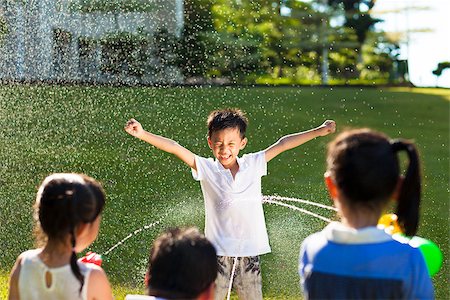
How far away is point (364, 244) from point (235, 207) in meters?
1.58

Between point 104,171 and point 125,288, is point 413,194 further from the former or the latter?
point 104,171

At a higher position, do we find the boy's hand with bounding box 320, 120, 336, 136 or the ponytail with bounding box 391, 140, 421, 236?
the boy's hand with bounding box 320, 120, 336, 136

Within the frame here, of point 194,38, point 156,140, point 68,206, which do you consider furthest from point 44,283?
point 194,38

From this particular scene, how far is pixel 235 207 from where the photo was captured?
3.82 metres

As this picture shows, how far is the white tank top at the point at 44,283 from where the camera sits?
101 inches

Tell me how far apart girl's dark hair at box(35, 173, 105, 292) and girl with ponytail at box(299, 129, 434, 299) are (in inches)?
25.2

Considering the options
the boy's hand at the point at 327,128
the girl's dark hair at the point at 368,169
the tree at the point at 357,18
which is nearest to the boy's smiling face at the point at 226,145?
the boy's hand at the point at 327,128

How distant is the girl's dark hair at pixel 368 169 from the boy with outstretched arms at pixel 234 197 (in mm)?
1426

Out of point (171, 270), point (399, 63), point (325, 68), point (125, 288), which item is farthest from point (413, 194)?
point (399, 63)

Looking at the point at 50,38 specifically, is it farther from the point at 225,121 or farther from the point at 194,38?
the point at 225,121

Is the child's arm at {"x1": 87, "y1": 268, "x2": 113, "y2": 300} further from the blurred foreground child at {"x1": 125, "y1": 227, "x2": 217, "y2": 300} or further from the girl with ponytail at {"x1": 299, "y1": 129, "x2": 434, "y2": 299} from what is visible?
the girl with ponytail at {"x1": 299, "y1": 129, "x2": 434, "y2": 299}

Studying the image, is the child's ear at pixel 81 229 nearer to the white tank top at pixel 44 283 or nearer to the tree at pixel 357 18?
the white tank top at pixel 44 283

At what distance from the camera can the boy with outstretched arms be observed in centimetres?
376

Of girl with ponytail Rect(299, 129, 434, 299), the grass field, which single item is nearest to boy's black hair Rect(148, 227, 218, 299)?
girl with ponytail Rect(299, 129, 434, 299)
